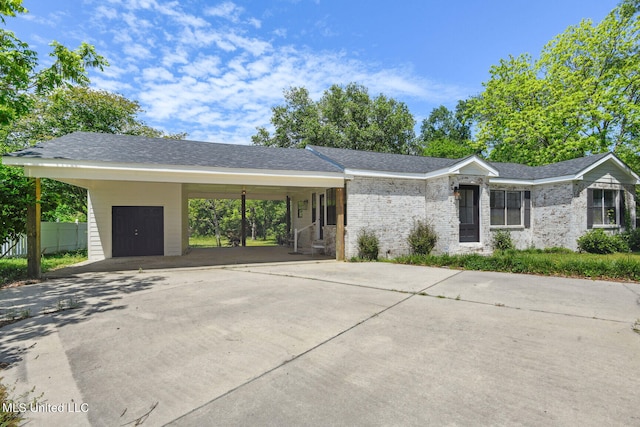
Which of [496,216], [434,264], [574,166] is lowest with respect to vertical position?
[434,264]

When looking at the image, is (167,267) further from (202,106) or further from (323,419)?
(202,106)

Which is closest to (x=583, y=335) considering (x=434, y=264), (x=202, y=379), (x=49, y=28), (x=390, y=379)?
(x=390, y=379)

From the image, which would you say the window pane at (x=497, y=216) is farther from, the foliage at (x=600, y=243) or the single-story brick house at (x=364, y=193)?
the foliage at (x=600, y=243)

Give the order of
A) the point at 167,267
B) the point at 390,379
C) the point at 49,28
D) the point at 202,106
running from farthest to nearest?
the point at 202,106, the point at 167,267, the point at 49,28, the point at 390,379

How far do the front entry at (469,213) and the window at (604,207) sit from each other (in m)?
6.16

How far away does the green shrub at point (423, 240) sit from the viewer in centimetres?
1250

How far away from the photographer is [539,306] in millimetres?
5586

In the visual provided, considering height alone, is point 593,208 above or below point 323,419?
above

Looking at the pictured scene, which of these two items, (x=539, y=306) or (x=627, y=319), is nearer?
(x=627, y=319)

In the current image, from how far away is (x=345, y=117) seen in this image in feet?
94.5

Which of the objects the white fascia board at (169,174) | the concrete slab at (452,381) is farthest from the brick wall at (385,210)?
the concrete slab at (452,381)

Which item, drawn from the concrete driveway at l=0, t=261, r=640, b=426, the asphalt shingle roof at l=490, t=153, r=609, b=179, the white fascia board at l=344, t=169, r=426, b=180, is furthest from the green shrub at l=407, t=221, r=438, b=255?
the concrete driveway at l=0, t=261, r=640, b=426

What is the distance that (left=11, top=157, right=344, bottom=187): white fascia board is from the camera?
834cm

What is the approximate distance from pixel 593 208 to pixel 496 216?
4.49 meters
